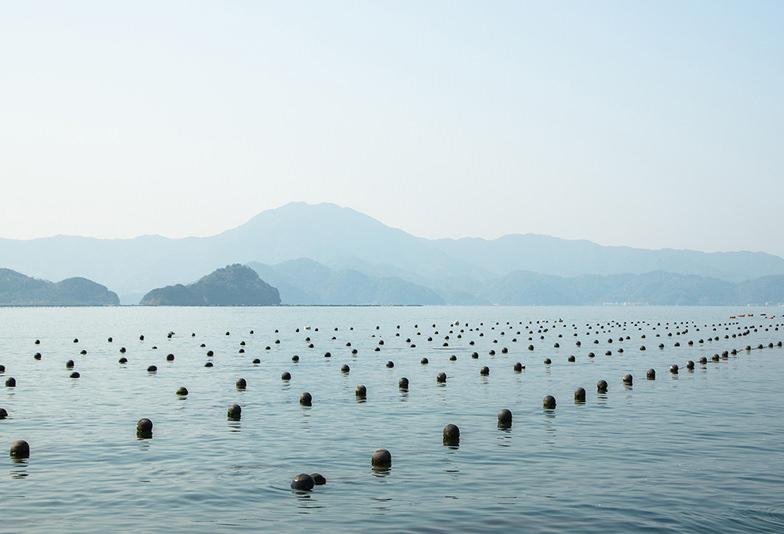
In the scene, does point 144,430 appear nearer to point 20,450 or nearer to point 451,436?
point 20,450

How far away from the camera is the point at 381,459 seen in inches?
974

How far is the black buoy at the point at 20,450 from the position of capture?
26.2 m

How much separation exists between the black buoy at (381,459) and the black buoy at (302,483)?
9.98 feet

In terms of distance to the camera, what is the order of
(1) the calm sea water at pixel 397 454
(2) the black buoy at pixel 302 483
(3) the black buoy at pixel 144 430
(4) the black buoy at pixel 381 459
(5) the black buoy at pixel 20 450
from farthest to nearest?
(3) the black buoy at pixel 144 430 < (5) the black buoy at pixel 20 450 < (4) the black buoy at pixel 381 459 < (2) the black buoy at pixel 302 483 < (1) the calm sea water at pixel 397 454

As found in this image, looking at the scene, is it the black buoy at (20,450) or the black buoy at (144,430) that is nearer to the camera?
the black buoy at (20,450)

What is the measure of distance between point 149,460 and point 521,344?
7017cm

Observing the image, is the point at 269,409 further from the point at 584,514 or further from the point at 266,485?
the point at 584,514

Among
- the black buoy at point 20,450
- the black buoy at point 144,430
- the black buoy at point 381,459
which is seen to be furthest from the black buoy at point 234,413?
the black buoy at point 381,459

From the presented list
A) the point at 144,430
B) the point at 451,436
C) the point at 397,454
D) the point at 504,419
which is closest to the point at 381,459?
the point at 397,454

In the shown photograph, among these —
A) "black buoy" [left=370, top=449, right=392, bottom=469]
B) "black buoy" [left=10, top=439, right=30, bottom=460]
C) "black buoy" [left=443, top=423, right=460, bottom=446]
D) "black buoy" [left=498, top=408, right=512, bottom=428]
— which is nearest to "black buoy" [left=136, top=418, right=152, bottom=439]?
"black buoy" [left=10, top=439, right=30, bottom=460]

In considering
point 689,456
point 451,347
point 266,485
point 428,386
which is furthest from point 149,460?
point 451,347

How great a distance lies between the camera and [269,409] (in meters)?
38.2

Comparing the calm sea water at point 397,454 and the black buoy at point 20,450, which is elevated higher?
the black buoy at point 20,450

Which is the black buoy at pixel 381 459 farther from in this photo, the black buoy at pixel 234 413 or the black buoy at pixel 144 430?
Answer: the black buoy at pixel 234 413
